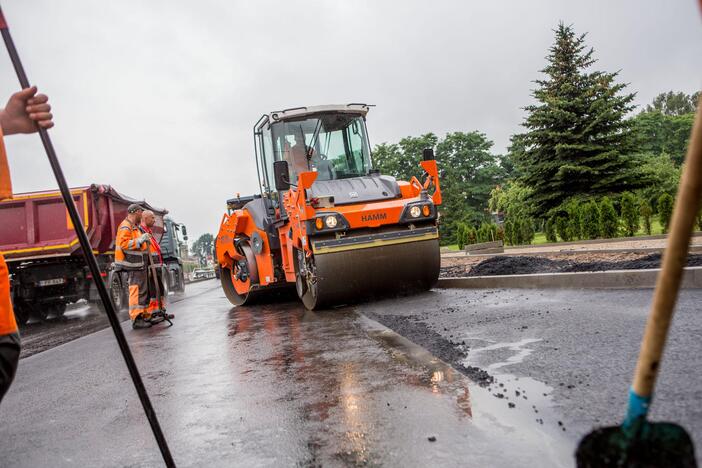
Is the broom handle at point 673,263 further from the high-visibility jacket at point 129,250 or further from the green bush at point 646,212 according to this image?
the green bush at point 646,212

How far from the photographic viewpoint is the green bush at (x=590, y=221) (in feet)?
64.3

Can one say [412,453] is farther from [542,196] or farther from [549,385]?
[542,196]

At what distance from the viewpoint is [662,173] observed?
1475 inches

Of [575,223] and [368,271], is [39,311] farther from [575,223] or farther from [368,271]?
[575,223]

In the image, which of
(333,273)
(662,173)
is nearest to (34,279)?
(333,273)

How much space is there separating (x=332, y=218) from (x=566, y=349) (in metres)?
4.50

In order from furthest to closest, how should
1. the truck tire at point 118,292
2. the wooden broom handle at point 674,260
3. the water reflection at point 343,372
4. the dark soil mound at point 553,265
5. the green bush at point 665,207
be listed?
1. the green bush at point 665,207
2. the truck tire at point 118,292
3. the dark soil mound at point 553,265
4. the water reflection at point 343,372
5. the wooden broom handle at point 674,260

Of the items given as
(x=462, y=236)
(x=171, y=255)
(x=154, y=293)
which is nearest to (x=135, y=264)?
(x=154, y=293)

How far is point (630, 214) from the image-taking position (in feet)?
61.2

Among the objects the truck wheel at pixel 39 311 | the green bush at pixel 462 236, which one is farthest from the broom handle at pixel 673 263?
the green bush at pixel 462 236

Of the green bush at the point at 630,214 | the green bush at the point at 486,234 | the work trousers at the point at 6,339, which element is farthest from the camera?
the green bush at the point at 486,234

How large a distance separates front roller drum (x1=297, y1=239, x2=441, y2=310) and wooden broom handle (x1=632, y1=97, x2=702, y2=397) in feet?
23.0

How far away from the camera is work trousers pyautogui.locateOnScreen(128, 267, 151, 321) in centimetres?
959

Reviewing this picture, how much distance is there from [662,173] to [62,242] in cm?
3518
